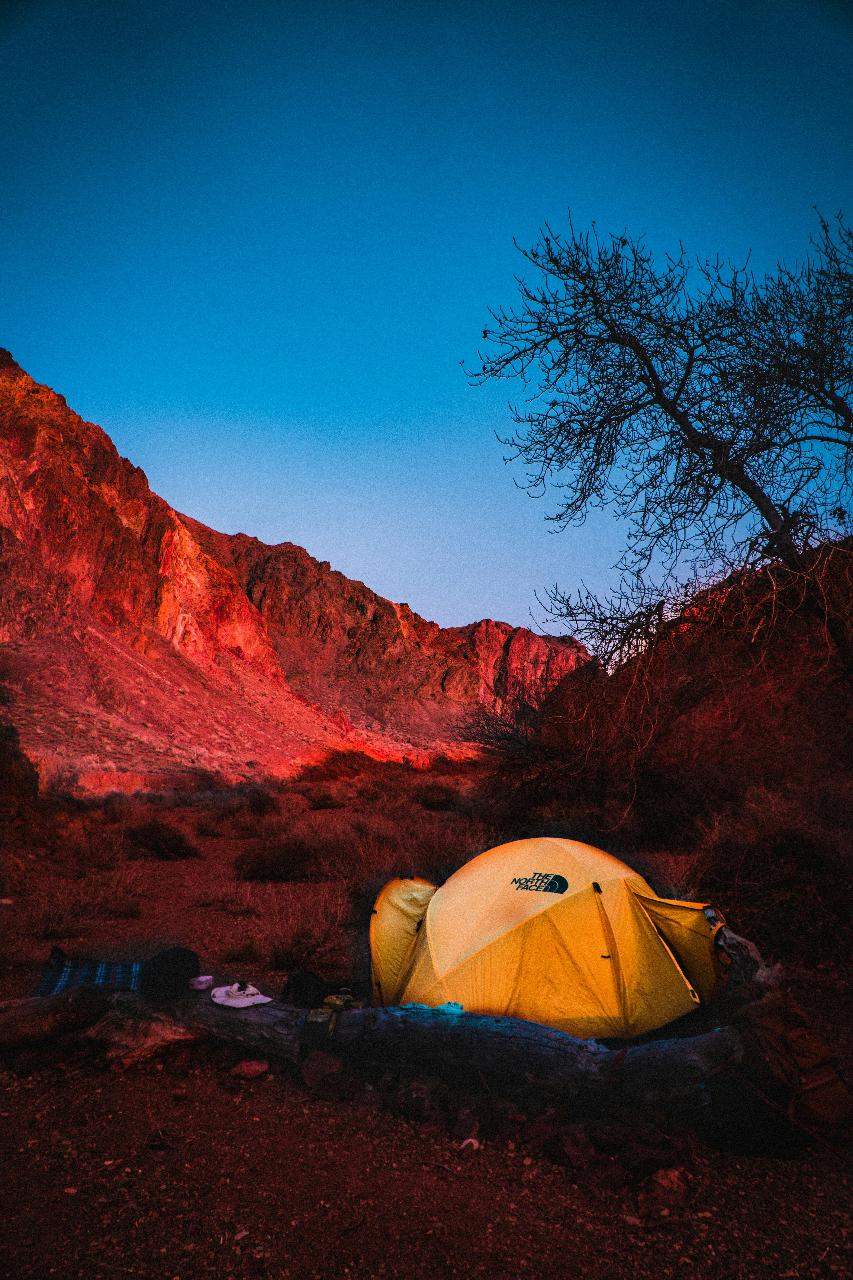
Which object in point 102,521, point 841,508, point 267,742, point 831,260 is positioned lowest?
point 267,742

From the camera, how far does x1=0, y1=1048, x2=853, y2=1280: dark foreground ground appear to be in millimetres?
2459

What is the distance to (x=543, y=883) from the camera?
4852mm

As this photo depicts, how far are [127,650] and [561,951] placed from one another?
31.5 meters

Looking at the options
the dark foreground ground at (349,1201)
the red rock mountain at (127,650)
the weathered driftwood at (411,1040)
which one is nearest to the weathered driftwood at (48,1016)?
the weathered driftwood at (411,1040)

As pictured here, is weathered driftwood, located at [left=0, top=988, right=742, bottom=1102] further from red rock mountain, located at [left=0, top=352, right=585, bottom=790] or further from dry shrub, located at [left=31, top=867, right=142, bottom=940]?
red rock mountain, located at [left=0, top=352, right=585, bottom=790]

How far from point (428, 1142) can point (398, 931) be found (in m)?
2.22

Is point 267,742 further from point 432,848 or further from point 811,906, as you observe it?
point 811,906

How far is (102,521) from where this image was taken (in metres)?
34.8

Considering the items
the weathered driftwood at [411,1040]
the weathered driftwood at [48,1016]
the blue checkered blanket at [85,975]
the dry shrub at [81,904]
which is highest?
the weathered driftwood at [411,1040]

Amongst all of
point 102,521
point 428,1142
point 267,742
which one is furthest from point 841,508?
point 102,521

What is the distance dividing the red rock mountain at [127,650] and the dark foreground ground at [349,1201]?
3.96m

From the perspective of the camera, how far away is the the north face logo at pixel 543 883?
477 centimetres

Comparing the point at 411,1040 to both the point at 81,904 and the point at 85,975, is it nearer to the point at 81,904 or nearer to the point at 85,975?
the point at 85,975

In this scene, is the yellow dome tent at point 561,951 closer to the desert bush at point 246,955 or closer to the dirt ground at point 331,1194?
the dirt ground at point 331,1194
